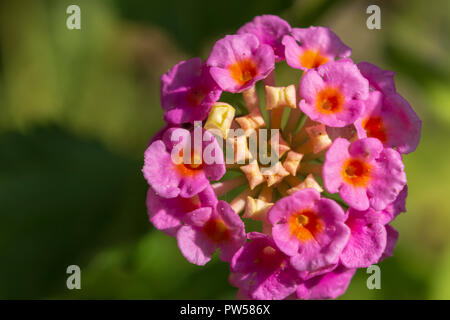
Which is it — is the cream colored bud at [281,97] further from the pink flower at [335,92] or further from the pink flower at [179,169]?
the pink flower at [179,169]

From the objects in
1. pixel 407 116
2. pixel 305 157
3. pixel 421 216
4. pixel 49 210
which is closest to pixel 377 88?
pixel 407 116

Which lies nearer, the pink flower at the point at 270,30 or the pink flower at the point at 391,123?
the pink flower at the point at 391,123

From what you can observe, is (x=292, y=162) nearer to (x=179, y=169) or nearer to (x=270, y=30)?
(x=179, y=169)

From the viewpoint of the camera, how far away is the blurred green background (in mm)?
1931

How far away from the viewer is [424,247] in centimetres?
282

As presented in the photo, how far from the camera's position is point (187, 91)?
57.2 inches

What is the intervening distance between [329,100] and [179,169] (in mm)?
434

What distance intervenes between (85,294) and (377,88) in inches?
55.3

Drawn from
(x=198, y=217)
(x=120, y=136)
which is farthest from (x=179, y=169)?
(x=120, y=136)

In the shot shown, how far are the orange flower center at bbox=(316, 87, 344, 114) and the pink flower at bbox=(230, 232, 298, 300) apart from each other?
1.20 ft

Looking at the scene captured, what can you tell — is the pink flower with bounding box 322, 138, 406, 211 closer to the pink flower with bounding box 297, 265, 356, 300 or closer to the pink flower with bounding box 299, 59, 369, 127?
the pink flower with bounding box 299, 59, 369, 127

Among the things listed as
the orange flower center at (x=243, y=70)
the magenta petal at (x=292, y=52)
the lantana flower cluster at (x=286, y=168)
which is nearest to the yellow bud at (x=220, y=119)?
the lantana flower cluster at (x=286, y=168)

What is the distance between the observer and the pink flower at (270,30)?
4.86 ft

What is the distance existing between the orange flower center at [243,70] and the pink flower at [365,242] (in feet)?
1.46
